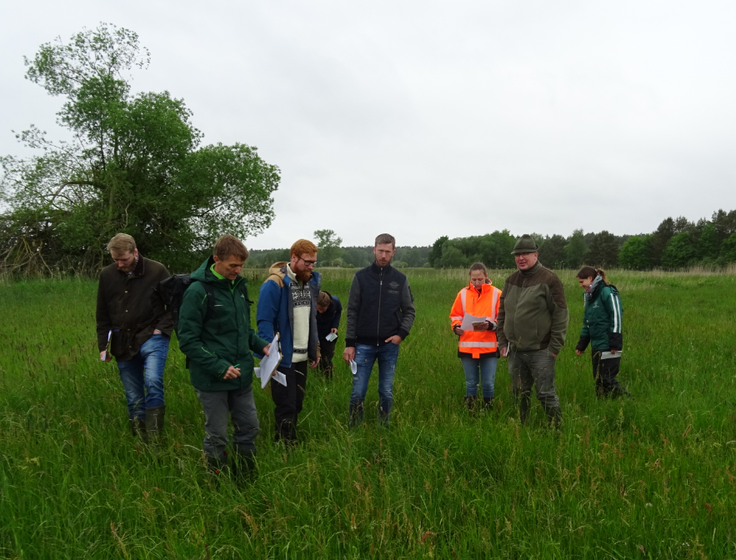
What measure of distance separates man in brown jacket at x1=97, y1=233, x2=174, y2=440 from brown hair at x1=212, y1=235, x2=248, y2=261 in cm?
147

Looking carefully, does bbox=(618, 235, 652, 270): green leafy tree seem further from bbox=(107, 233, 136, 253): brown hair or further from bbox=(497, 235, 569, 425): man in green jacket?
bbox=(107, 233, 136, 253): brown hair

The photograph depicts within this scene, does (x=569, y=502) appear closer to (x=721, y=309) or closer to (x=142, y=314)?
(x=142, y=314)

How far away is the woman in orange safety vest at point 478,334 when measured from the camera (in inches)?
193

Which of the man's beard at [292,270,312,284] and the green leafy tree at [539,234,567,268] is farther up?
the green leafy tree at [539,234,567,268]

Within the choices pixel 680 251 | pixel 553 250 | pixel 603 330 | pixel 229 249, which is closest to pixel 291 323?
pixel 229 249

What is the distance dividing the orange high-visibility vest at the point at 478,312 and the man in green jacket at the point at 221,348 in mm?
2566

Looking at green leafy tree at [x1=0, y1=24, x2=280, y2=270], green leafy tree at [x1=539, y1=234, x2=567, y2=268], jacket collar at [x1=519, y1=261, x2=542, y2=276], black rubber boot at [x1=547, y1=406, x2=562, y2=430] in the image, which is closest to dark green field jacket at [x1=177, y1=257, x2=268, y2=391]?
jacket collar at [x1=519, y1=261, x2=542, y2=276]

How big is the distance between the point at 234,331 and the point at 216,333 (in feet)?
0.44

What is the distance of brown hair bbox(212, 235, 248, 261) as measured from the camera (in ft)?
10.5

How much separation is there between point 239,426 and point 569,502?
2430 mm

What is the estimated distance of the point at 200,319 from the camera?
318 centimetres

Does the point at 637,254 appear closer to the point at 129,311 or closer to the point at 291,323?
the point at 291,323

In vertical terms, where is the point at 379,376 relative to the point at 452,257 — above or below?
below

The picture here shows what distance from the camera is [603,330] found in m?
5.68
